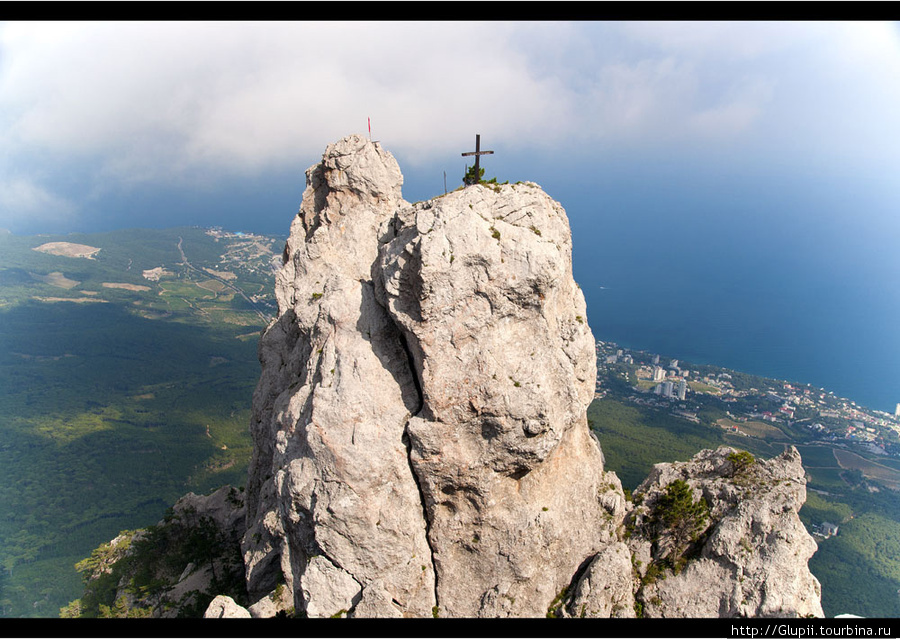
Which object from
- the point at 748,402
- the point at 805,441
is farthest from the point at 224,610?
the point at 748,402

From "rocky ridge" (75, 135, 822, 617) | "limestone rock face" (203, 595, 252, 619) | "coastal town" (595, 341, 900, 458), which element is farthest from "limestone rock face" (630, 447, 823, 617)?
"coastal town" (595, 341, 900, 458)

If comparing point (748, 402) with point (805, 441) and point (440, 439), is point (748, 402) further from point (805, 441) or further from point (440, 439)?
point (440, 439)

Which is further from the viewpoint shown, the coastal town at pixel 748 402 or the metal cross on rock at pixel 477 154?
the coastal town at pixel 748 402

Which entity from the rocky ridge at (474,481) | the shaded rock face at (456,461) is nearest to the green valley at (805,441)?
the rocky ridge at (474,481)

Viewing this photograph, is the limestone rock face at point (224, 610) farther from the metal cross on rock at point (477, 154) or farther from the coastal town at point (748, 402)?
the coastal town at point (748, 402)

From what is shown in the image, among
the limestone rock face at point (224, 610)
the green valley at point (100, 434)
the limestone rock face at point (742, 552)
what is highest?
the limestone rock face at point (742, 552)

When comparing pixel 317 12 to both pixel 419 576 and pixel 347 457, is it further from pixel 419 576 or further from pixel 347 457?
pixel 419 576

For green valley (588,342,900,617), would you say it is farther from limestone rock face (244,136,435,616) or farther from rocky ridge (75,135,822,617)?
limestone rock face (244,136,435,616)

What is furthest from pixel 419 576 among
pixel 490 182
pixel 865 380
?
pixel 865 380
